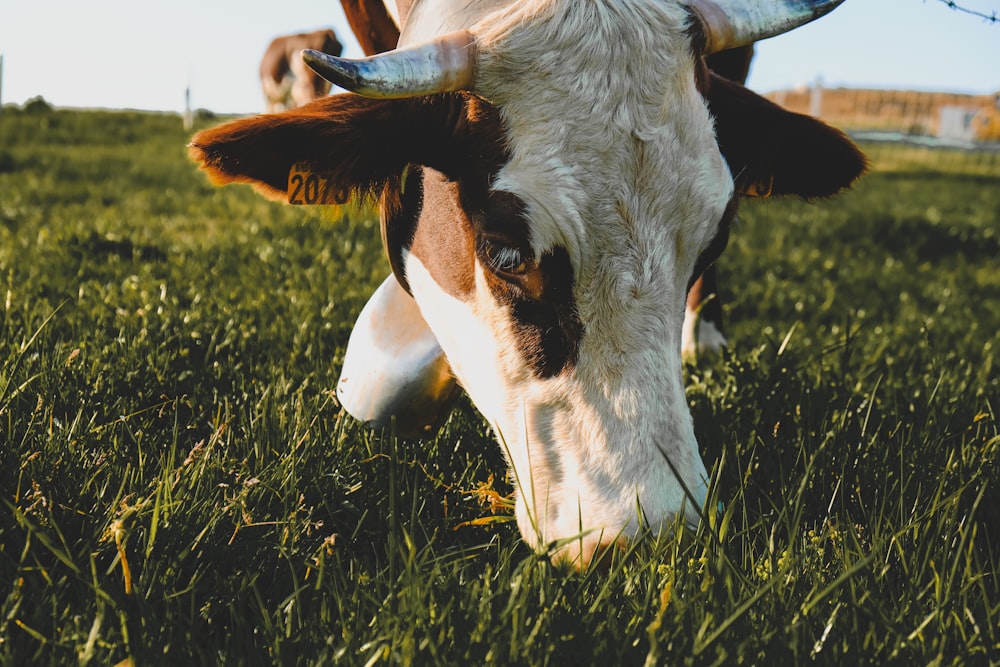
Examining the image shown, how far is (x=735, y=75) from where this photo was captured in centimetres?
414

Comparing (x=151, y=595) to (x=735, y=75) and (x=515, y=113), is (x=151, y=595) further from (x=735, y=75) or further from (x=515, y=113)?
(x=735, y=75)

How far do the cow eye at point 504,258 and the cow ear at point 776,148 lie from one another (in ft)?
2.49

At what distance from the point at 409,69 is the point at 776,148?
126cm

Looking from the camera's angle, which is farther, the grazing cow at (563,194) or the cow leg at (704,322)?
the cow leg at (704,322)

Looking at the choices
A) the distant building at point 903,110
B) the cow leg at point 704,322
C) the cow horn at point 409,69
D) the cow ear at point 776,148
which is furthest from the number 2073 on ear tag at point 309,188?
the distant building at point 903,110

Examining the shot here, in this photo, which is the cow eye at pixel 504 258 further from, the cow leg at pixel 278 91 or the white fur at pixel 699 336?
the cow leg at pixel 278 91

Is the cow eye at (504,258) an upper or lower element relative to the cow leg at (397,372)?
upper

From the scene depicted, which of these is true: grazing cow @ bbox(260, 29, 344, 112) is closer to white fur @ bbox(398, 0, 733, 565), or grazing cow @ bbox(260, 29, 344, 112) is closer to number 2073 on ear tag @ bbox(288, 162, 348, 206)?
number 2073 on ear tag @ bbox(288, 162, 348, 206)

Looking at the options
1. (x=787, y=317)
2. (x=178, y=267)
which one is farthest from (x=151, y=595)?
(x=787, y=317)

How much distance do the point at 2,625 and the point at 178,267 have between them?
3270 millimetres

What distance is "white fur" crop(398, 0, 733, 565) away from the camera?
2123 mm

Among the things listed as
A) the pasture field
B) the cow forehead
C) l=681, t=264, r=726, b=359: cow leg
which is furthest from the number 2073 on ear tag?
l=681, t=264, r=726, b=359: cow leg

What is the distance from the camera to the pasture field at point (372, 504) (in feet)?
5.63

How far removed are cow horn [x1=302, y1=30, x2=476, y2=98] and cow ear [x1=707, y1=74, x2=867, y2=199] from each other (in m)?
0.73
